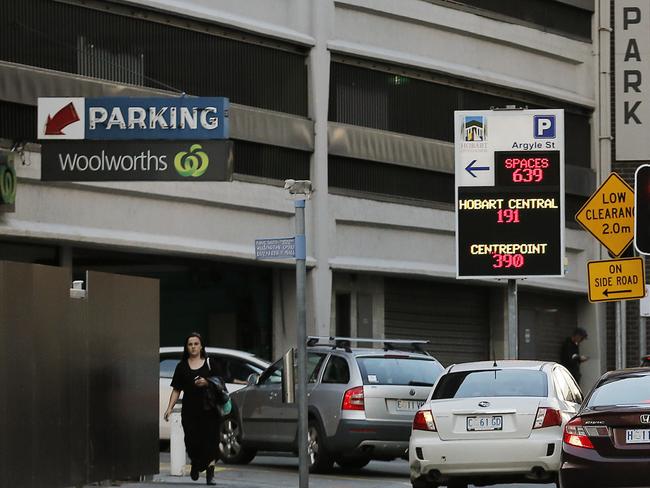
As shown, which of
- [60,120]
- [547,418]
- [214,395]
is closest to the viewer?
[547,418]

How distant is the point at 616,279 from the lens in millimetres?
21406

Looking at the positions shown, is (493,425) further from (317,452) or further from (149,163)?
(149,163)

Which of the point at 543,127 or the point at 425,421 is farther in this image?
the point at 543,127

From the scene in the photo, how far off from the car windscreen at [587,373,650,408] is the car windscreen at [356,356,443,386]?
631 cm

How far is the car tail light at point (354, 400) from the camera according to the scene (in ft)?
66.1

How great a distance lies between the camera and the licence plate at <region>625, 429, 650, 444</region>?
1341 cm

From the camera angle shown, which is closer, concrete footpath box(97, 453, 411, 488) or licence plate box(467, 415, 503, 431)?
licence plate box(467, 415, 503, 431)

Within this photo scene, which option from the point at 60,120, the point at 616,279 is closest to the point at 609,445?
the point at 616,279

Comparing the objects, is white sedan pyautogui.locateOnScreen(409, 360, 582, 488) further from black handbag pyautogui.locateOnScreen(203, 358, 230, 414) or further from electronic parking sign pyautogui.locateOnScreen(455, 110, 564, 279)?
electronic parking sign pyautogui.locateOnScreen(455, 110, 564, 279)

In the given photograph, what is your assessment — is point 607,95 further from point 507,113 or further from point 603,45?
point 507,113

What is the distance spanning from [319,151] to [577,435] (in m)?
18.2

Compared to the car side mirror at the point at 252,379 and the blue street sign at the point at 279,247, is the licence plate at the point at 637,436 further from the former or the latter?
the car side mirror at the point at 252,379

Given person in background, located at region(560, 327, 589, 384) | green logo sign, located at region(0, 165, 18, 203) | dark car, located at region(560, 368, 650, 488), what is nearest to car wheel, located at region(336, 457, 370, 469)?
green logo sign, located at region(0, 165, 18, 203)

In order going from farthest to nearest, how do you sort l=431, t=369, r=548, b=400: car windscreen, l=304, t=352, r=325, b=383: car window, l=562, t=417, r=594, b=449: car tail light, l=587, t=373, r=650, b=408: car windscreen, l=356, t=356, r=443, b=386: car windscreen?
l=304, t=352, r=325, b=383: car window
l=356, t=356, r=443, b=386: car windscreen
l=431, t=369, r=548, b=400: car windscreen
l=587, t=373, r=650, b=408: car windscreen
l=562, t=417, r=594, b=449: car tail light
